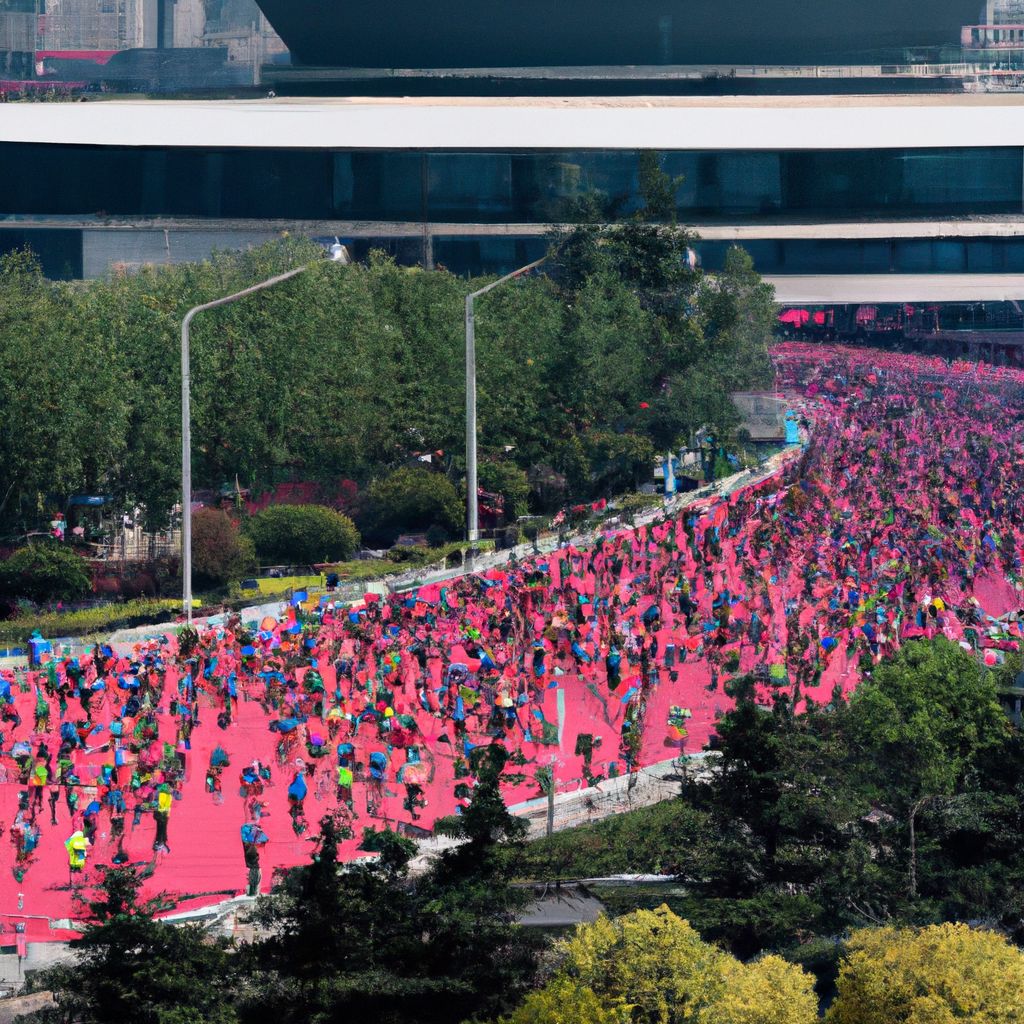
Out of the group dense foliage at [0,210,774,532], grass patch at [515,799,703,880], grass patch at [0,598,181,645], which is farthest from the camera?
dense foliage at [0,210,774,532]

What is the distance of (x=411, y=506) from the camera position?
46250 mm

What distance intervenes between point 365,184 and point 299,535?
33696mm

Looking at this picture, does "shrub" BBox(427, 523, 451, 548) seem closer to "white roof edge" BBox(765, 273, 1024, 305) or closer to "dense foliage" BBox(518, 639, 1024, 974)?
"dense foliage" BBox(518, 639, 1024, 974)

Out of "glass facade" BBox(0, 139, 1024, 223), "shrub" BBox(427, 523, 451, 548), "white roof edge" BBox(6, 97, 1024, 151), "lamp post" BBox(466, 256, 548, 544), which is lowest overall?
"shrub" BBox(427, 523, 451, 548)

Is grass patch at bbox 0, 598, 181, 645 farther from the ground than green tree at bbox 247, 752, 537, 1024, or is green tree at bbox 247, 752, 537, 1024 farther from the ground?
green tree at bbox 247, 752, 537, 1024

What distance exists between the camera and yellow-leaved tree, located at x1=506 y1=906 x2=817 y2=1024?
1698 cm

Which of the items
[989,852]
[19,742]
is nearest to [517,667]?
[19,742]

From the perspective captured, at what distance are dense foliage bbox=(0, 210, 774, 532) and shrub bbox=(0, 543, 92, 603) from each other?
240 centimetres

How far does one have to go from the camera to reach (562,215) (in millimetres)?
73875

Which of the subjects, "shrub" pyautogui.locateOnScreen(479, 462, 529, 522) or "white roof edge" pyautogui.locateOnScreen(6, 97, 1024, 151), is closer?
"shrub" pyautogui.locateOnScreen(479, 462, 529, 522)

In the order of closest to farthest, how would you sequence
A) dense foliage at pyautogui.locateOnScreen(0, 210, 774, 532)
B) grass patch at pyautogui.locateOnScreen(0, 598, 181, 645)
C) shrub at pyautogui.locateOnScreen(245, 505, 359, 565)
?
grass patch at pyautogui.locateOnScreen(0, 598, 181, 645), dense foliage at pyautogui.locateOnScreen(0, 210, 774, 532), shrub at pyautogui.locateOnScreen(245, 505, 359, 565)

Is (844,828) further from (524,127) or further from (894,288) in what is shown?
(524,127)

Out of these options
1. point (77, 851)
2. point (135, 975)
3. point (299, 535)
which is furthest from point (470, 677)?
point (299, 535)

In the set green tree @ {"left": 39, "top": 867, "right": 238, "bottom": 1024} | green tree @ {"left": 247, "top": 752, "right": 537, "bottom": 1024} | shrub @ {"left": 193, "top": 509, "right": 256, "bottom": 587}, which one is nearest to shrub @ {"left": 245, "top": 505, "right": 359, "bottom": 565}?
shrub @ {"left": 193, "top": 509, "right": 256, "bottom": 587}
